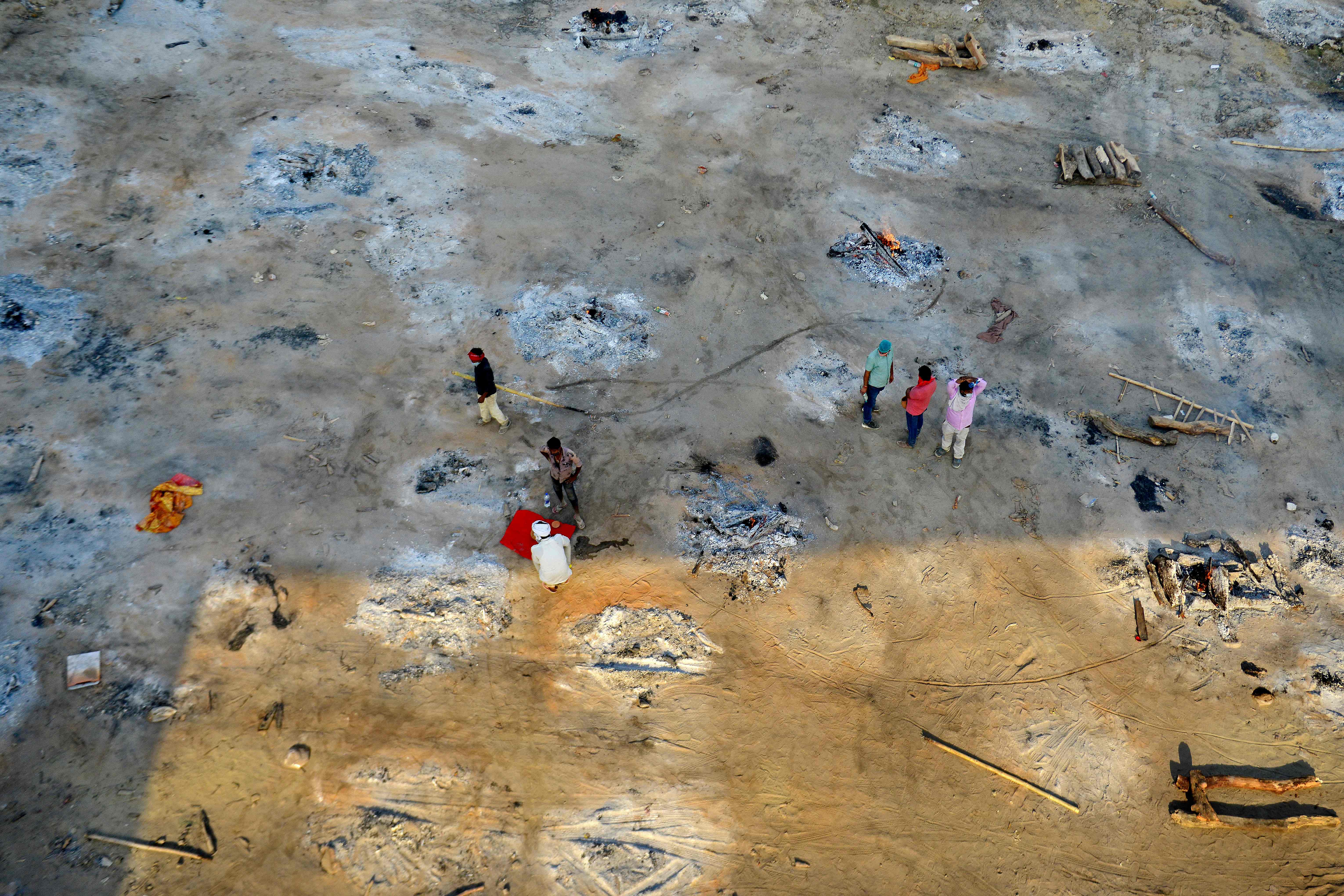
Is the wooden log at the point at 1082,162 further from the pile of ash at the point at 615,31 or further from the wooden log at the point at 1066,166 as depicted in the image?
the pile of ash at the point at 615,31

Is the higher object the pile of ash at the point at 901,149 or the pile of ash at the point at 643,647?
the pile of ash at the point at 901,149

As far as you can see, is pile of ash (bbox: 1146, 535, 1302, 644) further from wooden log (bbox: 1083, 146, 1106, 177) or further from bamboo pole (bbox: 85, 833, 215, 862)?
bamboo pole (bbox: 85, 833, 215, 862)

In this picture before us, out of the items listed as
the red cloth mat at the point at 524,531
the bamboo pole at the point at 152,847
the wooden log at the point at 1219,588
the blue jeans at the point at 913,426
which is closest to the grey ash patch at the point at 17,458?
the bamboo pole at the point at 152,847

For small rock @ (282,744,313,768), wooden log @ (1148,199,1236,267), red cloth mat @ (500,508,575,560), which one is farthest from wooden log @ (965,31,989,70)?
small rock @ (282,744,313,768)

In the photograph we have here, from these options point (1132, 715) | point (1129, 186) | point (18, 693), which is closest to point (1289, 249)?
point (1129, 186)

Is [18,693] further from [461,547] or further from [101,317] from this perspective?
[101,317]

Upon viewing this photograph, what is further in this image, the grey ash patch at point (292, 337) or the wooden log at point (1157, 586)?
the grey ash patch at point (292, 337)
